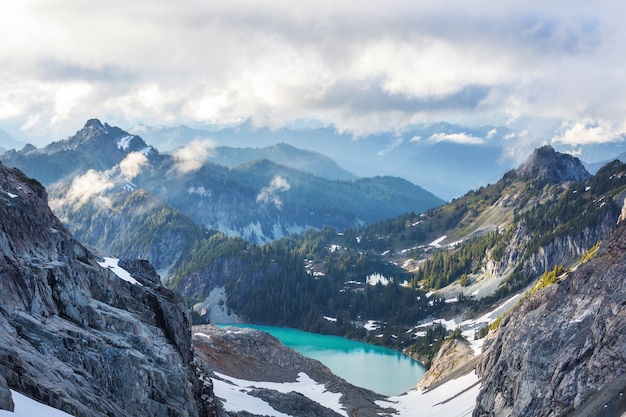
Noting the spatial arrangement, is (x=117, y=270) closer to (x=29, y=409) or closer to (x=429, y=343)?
(x=29, y=409)

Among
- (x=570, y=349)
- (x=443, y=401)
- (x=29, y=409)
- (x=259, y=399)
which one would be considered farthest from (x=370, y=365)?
(x=29, y=409)

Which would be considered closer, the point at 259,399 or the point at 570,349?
the point at 570,349

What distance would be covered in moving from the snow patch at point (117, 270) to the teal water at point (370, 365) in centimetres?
8212

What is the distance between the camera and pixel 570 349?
6594cm

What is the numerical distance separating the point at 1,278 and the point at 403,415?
230 ft

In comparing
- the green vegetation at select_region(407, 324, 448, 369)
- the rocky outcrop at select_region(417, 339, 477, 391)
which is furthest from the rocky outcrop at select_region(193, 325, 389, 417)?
the green vegetation at select_region(407, 324, 448, 369)

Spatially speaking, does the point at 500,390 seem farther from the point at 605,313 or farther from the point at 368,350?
the point at 368,350

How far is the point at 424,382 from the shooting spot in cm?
12181

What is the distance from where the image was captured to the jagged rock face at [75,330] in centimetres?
3231

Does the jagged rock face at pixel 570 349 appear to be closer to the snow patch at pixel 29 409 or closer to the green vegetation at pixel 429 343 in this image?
the snow patch at pixel 29 409

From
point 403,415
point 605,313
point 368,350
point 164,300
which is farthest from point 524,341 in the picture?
point 368,350

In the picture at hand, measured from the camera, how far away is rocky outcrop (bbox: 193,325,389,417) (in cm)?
8762

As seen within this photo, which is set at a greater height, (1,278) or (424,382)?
(1,278)

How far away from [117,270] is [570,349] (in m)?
44.3
